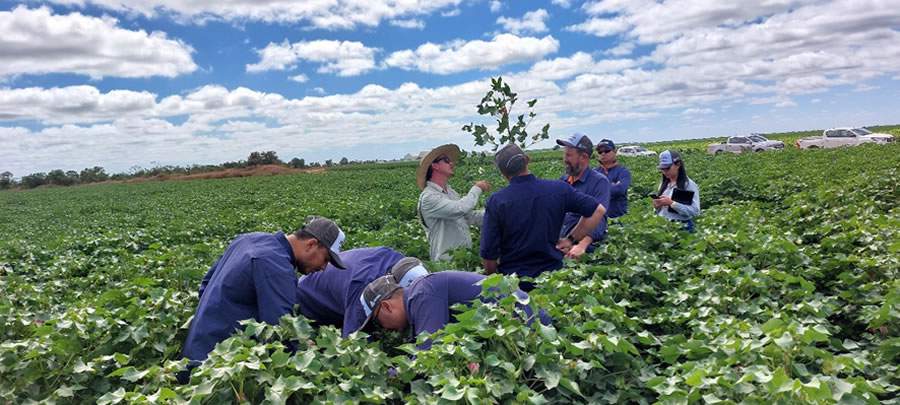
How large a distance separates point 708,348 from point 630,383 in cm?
41

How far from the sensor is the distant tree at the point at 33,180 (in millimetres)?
80500

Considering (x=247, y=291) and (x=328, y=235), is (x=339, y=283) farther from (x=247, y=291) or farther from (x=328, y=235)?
(x=247, y=291)

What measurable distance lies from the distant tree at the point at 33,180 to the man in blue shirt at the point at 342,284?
9551 cm

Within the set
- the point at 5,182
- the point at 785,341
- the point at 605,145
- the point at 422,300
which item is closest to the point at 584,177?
the point at 605,145

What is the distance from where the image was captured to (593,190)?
5223 millimetres

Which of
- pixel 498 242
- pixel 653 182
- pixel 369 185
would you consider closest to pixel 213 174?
pixel 369 185

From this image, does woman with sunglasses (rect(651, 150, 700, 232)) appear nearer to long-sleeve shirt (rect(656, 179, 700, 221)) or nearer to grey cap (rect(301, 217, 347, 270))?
long-sleeve shirt (rect(656, 179, 700, 221))

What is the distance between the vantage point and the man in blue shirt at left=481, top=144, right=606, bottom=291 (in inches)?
164

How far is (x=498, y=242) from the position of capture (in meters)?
4.28

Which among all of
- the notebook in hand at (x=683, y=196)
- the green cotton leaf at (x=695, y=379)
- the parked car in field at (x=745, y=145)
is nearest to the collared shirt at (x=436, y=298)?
the green cotton leaf at (x=695, y=379)

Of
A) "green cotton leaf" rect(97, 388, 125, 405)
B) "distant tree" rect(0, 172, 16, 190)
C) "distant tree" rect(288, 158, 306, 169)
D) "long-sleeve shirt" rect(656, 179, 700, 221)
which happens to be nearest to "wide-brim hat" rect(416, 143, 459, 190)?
"long-sleeve shirt" rect(656, 179, 700, 221)

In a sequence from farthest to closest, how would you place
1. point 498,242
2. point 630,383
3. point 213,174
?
point 213,174
point 498,242
point 630,383

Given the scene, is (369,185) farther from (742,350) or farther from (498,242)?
(742,350)

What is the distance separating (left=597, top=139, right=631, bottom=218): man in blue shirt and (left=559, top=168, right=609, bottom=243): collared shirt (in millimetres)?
942
